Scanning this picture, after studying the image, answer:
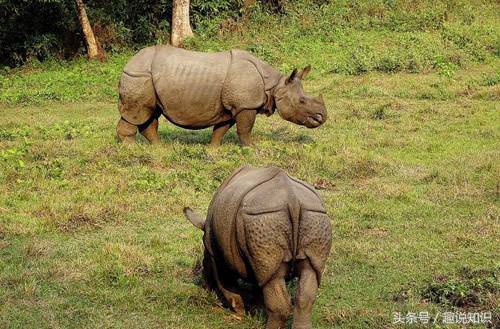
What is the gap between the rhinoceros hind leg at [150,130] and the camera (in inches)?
475

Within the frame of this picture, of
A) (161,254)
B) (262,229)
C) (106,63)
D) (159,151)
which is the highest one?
(262,229)

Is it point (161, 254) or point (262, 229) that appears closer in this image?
point (262, 229)

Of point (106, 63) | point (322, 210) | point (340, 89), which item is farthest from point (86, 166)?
point (106, 63)

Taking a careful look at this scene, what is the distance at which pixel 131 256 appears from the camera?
7.19 metres

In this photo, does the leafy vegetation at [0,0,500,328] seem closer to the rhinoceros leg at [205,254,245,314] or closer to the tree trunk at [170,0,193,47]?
the rhinoceros leg at [205,254,245,314]

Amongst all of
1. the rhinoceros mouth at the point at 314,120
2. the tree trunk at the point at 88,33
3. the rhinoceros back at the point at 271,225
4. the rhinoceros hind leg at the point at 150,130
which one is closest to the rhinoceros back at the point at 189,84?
the rhinoceros hind leg at the point at 150,130

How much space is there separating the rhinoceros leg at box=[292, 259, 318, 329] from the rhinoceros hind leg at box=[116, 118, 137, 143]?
23.0 feet

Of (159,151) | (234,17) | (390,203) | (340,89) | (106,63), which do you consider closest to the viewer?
(390,203)

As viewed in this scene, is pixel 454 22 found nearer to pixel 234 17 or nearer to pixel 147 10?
pixel 234 17

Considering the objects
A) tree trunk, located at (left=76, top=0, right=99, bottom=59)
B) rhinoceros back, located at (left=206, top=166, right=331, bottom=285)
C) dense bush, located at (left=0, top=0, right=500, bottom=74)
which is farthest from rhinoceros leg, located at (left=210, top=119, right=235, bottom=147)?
tree trunk, located at (left=76, top=0, right=99, bottom=59)

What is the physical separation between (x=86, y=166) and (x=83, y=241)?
296 cm

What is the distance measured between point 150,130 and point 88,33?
9331mm

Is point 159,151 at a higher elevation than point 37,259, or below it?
below

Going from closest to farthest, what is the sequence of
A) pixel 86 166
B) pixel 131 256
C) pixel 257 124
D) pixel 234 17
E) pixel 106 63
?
pixel 131 256 < pixel 86 166 < pixel 257 124 < pixel 106 63 < pixel 234 17
